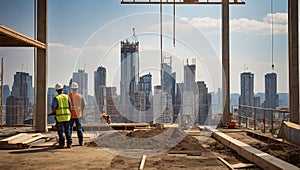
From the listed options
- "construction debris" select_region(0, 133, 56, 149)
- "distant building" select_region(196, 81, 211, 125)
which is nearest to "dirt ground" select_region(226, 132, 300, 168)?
"construction debris" select_region(0, 133, 56, 149)

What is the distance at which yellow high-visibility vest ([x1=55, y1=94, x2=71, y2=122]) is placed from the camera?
11328 millimetres

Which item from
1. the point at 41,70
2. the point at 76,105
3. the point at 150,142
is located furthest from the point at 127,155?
the point at 41,70

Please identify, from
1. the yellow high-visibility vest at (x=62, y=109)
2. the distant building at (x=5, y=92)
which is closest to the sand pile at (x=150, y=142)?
the yellow high-visibility vest at (x=62, y=109)

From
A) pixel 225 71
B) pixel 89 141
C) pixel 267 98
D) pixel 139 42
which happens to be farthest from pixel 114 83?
pixel 267 98

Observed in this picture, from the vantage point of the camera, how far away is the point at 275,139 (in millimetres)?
12594

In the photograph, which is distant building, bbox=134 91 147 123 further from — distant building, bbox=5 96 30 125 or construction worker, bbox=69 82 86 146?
construction worker, bbox=69 82 86 146

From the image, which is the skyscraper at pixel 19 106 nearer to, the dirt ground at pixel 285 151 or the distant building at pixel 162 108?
the distant building at pixel 162 108

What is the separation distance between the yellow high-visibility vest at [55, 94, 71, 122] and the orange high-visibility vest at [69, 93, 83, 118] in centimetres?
30

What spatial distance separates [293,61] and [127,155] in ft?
25.9

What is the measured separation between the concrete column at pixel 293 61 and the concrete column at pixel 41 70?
32.2 ft

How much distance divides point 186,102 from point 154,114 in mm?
1978

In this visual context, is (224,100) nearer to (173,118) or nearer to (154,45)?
(173,118)

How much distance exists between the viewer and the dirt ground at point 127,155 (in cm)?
857

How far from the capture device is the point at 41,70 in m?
16.2
